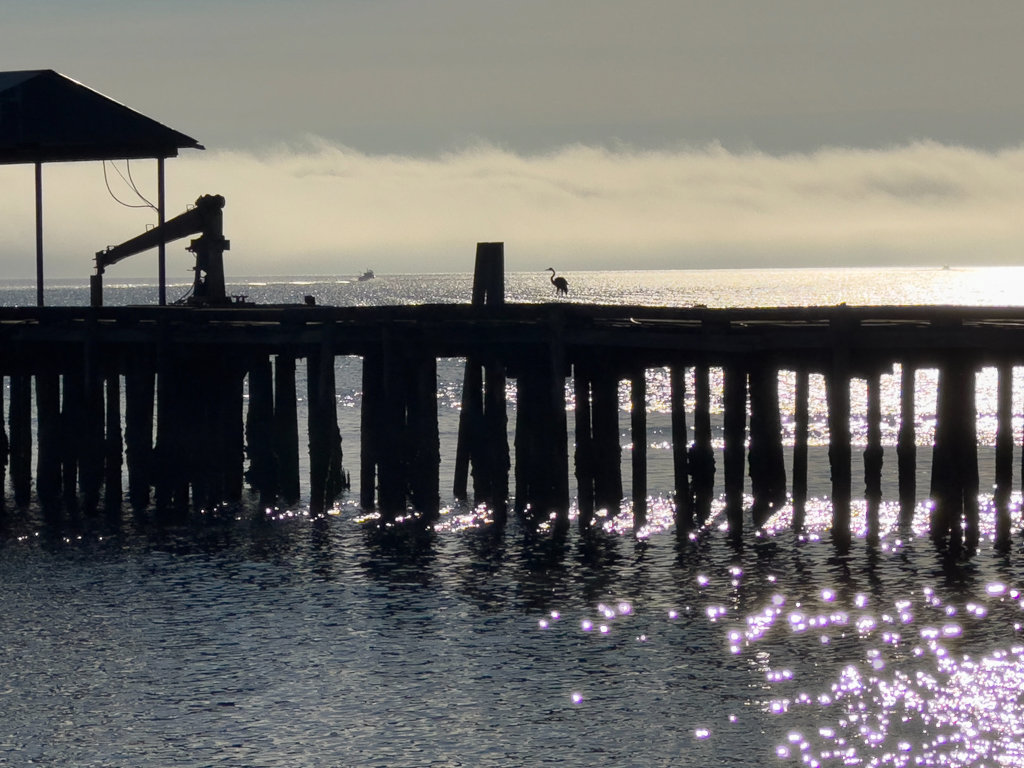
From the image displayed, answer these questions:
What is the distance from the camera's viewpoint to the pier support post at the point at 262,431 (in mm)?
25344

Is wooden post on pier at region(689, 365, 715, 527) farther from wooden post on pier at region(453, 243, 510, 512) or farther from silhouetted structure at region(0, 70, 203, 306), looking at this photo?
silhouetted structure at region(0, 70, 203, 306)

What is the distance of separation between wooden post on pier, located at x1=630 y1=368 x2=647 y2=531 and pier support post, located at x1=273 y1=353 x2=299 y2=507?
634 cm

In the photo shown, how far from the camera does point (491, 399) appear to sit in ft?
78.7

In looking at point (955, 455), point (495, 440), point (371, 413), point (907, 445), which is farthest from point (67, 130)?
point (955, 455)

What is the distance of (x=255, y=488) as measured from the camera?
87.6 feet

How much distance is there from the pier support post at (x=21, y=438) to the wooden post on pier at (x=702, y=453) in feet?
40.7

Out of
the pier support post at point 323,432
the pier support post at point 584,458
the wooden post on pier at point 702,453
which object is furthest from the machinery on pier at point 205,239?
the wooden post on pier at point 702,453

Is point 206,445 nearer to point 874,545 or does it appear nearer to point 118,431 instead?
point 118,431

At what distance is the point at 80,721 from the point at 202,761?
6.09 ft

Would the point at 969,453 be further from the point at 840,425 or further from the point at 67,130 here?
the point at 67,130

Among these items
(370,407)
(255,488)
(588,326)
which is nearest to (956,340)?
(588,326)

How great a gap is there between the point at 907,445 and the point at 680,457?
3.37 metres

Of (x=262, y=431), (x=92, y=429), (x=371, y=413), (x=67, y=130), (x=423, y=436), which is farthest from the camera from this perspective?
(x=67, y=130)

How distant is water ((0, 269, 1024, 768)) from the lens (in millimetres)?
12914
